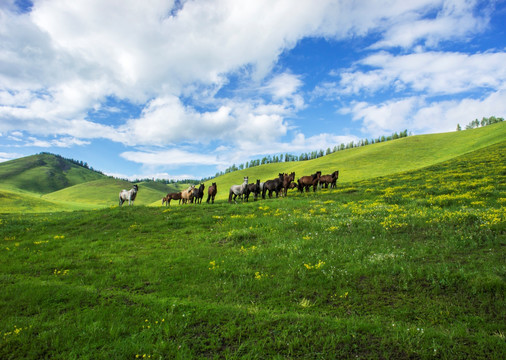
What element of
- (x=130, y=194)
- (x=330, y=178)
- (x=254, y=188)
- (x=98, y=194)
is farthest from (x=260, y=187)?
(x=98, y=194)

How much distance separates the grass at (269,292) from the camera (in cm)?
526

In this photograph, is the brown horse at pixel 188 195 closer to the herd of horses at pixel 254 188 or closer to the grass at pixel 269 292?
the herd of horses at pixel 254 188

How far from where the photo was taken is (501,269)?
7.57 metres

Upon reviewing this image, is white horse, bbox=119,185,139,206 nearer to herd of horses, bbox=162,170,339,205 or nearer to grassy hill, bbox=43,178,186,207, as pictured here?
herd of horses, bbox=162,170,339,205

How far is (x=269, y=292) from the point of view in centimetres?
776

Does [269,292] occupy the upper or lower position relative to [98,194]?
lower

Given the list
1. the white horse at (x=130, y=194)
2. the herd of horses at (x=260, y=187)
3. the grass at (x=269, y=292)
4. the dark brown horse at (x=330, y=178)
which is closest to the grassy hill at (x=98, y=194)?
the white horse at (x=130, y=194)

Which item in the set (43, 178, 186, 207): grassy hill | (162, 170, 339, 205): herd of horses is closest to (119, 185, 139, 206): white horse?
(162, 170, 339, 205): herd of horses

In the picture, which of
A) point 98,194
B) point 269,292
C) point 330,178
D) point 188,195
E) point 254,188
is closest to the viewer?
point 269,292

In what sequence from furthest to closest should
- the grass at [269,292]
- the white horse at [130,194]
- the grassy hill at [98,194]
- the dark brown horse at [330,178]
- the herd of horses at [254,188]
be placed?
1. the grassy hill at [98,194]
2. the dark brown horse at [330,178]
3. the white horse at [130,194]
4. the herd of horses at [254,188]
5. the grass at [269,292]

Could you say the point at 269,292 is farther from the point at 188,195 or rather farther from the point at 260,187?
the point at 188,195

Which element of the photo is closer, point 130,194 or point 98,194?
point 130,194

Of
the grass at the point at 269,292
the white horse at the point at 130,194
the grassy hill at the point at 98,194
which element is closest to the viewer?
the grass at the point at 269,292

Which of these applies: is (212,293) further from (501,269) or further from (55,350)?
(501,269)
